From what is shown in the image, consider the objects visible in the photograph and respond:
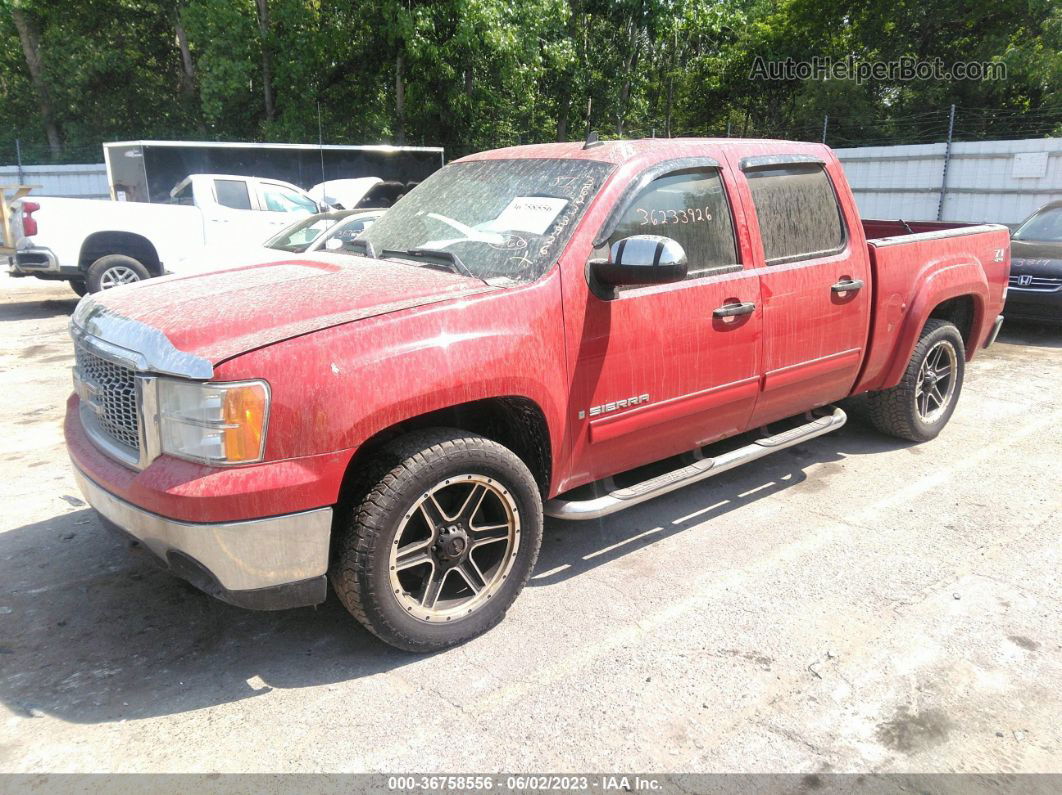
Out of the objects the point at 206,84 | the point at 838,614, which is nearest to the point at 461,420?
the point at 838,614

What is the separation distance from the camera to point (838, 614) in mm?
3518

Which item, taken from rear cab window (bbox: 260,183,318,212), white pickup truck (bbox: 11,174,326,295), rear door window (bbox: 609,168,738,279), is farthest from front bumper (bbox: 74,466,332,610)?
rear cab window (bbox: 260,183,318,212)

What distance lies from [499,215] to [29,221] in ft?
29.4

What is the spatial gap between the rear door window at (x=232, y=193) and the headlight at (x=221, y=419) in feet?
33.6

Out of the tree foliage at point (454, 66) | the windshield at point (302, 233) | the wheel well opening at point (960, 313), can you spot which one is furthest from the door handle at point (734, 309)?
the tree foliage at point (454, 66)

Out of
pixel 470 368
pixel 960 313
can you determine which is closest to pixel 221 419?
pixel 470 368

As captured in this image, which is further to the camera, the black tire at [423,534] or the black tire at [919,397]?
the black tire at [919,397]

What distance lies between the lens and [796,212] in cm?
443

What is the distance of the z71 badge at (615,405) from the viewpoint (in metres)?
3.54

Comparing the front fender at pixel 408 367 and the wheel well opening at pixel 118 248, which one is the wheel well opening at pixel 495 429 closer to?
the front fender at pixel 408 367

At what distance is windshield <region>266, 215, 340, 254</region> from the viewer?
9500 millimetres

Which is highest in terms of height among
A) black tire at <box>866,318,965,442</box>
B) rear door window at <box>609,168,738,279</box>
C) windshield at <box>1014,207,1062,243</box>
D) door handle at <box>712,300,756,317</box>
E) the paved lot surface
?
rear door window at <box>609,168,738,279</box>

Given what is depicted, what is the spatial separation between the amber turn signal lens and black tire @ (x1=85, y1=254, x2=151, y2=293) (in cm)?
881

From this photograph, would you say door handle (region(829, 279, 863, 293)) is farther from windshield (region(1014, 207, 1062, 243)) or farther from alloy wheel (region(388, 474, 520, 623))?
windshield (region(1014, 207, 1062, 243))
